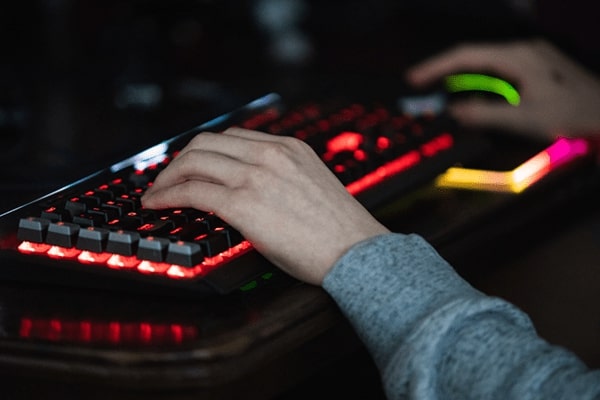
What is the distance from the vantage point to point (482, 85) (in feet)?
4.08

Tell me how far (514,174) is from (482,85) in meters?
0.28

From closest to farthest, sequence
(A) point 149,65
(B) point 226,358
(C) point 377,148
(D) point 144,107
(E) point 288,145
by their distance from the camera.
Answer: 1. (B) point 226,358
2. (E) point 288,145
3. (C) point 377,148
4. (D) point 144,107
5. (A) point 149,65

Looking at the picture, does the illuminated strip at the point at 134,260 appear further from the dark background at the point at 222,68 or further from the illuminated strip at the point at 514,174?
the illuminated strip at the point at 514,174

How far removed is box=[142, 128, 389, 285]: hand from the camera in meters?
0.71

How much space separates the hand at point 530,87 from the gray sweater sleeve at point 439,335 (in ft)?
1.59

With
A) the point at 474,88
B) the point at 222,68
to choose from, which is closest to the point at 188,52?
the point at 222,68

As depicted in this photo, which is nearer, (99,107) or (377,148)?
(377,148)

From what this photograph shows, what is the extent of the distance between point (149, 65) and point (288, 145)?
0.65 meters

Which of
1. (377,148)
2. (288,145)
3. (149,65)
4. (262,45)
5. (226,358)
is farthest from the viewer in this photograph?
(262,45)

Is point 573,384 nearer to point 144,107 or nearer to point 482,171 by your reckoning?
point 482,171

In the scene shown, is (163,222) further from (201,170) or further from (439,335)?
(439,335)

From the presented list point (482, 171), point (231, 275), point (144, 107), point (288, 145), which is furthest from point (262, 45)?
point (231, 275)

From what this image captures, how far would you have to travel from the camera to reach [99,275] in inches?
26.6

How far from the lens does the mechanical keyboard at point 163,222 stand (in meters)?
0.67
